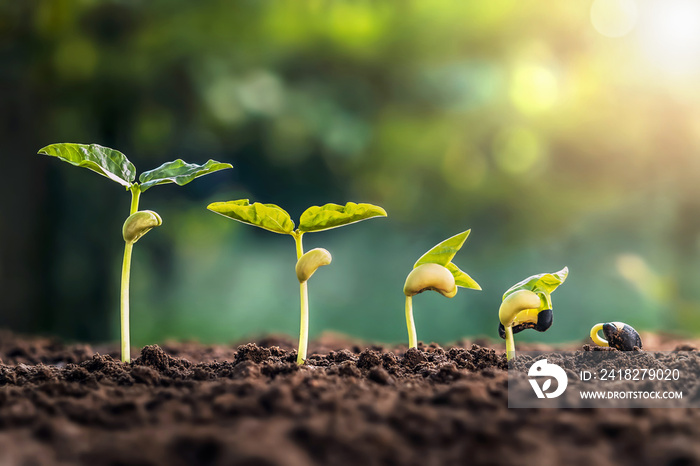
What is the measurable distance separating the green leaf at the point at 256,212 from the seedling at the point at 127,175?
0.09 meters

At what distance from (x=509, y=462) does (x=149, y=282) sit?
2.40 metres

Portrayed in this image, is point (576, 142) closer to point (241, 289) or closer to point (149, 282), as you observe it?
point (241, 289)

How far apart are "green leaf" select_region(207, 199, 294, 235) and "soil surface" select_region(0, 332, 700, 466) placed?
0.34 m

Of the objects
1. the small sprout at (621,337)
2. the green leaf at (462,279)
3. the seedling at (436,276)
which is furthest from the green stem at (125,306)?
the small sprout at (621,337)

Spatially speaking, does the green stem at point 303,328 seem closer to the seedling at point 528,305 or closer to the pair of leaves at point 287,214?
the pair of leaves at point 287,214

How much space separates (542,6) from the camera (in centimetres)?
278

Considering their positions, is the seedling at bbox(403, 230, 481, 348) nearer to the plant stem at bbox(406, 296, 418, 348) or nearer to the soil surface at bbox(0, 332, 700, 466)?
the plant stem at bbox(406, 296, 418, 348)

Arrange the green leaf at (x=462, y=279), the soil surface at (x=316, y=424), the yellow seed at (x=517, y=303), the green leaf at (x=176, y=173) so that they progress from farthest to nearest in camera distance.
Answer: the green leaf at (x=462, y=279), the green leaf at (x=176, y=173), the yellow seed at (x=517, y=303), the soil surface at (x=316, y=424)

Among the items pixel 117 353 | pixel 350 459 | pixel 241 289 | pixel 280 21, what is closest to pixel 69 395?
pixel 350 459

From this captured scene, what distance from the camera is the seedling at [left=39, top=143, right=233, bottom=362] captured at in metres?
1.21

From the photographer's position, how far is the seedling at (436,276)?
1195 millimetres

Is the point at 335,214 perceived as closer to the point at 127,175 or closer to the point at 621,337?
the point at 127,175

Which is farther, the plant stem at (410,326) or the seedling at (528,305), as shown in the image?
the plant stem at (410,326)

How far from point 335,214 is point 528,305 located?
49 cm
